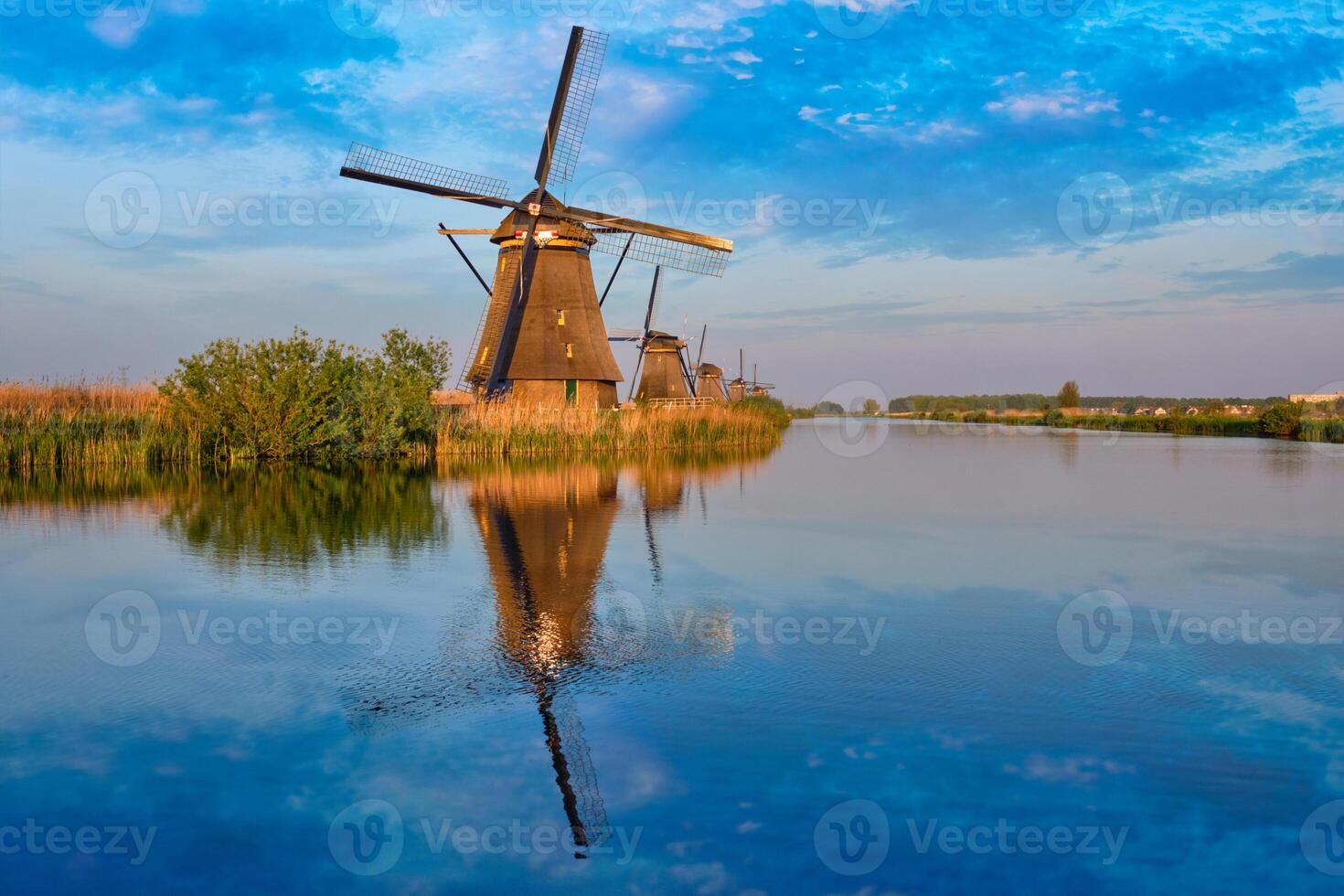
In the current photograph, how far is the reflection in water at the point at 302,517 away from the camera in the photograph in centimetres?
966

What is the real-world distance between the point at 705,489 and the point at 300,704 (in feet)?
39.2

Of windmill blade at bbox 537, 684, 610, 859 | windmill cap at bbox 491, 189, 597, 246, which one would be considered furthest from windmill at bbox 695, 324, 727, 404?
windmill blade at bbox 537, 684, 610, 859

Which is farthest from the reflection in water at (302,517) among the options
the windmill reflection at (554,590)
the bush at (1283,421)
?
the bush at (1283,421)

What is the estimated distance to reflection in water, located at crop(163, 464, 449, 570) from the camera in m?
9.66

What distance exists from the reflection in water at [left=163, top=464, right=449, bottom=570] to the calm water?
12cm

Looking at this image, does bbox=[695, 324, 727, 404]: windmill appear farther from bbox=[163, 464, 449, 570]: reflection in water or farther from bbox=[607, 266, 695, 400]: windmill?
bbox=[163, 464, 449, 570]: reflection in water

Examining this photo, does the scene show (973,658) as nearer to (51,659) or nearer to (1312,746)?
(1312,746)

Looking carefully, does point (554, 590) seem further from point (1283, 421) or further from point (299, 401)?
point (1283, 421)

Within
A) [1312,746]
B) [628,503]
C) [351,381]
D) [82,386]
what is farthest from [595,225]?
[1312,746]

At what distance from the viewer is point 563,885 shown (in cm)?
332

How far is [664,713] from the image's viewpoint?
4766 millimetres

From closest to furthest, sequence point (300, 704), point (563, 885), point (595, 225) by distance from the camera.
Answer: point (563, 885)
point (300, 704)
point (595, 225)

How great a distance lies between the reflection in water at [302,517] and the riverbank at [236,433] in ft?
12.6

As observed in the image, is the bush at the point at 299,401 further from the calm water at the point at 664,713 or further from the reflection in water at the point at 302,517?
the calm water at the point at 664,713
